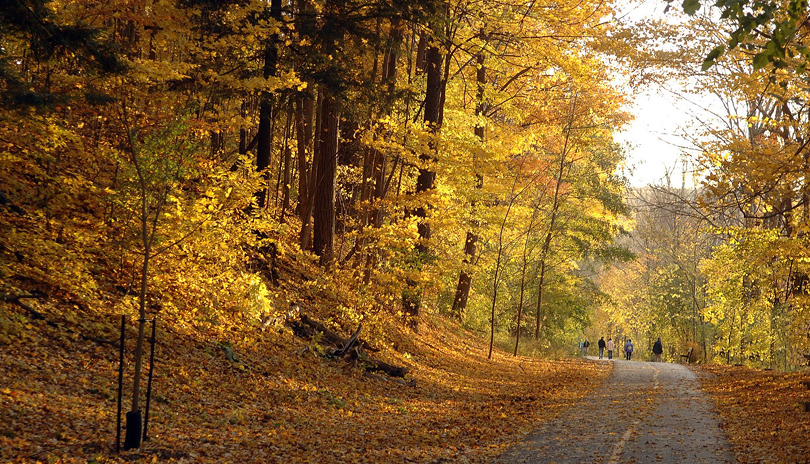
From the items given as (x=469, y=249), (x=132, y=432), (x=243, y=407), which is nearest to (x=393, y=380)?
(x=243, y=407)

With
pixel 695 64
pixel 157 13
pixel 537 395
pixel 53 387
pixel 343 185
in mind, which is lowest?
pixel 537 395

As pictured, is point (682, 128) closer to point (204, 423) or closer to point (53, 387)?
point (204, 423)

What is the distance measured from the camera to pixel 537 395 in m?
15.0

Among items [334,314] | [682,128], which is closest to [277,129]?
[334,314]

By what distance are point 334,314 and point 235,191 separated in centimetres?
532

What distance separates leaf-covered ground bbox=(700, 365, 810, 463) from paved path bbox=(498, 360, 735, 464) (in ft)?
1.02

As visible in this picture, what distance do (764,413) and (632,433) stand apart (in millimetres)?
3679

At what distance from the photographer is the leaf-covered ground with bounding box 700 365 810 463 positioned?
353 inches

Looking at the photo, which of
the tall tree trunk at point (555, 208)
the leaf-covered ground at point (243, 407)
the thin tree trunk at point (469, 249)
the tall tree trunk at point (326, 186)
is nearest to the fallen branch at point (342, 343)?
the leaf-covered ground at point (243, 407)

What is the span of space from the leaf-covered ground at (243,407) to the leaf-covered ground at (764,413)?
10.4 ft

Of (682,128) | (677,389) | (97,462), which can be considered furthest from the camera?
(682,128)

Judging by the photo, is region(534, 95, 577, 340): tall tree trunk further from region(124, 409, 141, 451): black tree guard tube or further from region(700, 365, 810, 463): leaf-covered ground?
region(124, 409, 141, 451): black tree guard tube

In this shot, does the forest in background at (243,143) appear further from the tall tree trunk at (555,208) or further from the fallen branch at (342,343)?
the fallen branch at (342,343)

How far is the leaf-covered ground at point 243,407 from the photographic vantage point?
22.9 feet
